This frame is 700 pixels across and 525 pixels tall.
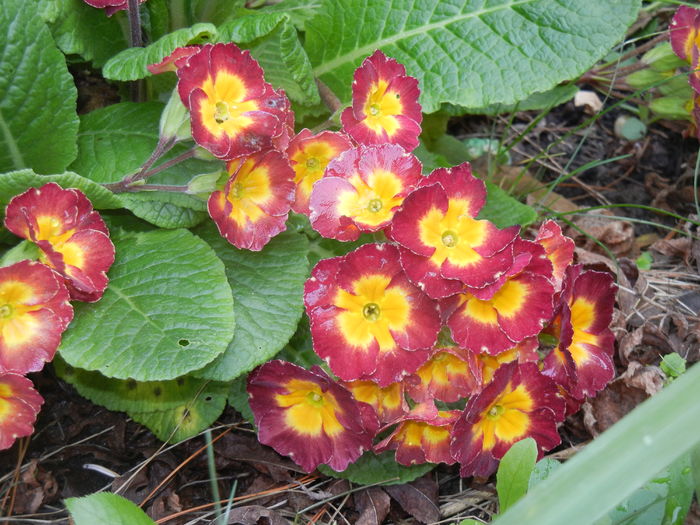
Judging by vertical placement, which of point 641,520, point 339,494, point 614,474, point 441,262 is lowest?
point 339,494

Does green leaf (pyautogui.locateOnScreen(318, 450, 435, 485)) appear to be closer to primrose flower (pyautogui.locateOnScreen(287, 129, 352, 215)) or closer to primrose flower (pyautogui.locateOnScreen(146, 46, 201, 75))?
primrose flower (pyautogui.locateOnScreen(287, 129, 352, 215))

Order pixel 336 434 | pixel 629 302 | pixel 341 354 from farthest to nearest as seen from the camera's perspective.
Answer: pixel 629 302
pixel 336 434
pixel 341 354

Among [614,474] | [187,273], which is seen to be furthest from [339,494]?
[614,474]

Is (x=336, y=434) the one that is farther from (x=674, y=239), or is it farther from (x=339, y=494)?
(x=674, y=239)

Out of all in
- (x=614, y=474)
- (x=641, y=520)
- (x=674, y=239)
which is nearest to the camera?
(x=614, y=474)

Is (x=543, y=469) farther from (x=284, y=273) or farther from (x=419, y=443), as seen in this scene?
(x=284, y=273)

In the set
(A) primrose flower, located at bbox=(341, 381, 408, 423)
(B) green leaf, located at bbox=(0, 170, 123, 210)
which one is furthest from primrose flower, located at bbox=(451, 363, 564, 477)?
(B) green leaf, located at bbox=(0, 170, 123, 210)
